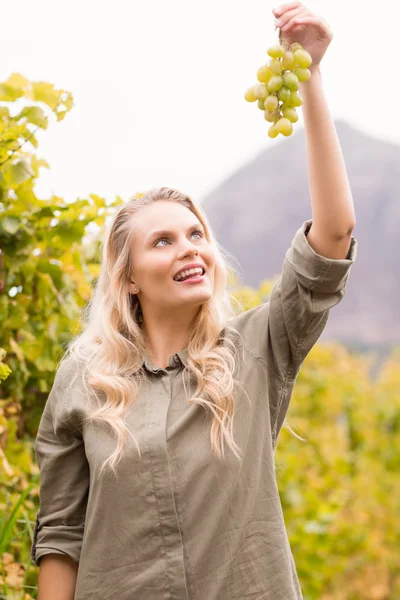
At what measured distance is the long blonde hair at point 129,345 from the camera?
168 centimetres

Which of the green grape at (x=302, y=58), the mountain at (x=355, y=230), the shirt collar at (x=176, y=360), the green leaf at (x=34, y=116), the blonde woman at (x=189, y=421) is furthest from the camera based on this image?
the mountain at (x=355, y=230)

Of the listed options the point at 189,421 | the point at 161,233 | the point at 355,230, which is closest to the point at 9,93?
the point at 161,233

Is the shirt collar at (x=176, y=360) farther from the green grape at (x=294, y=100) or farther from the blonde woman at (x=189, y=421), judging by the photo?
the green grape at (x=294, y=100)

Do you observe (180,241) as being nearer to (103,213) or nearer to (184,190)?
(184,190)

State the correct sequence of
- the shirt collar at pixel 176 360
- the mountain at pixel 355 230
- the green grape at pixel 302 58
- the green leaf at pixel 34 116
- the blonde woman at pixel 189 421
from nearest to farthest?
the green grape at pixel 302 58
the blonde woman at pixel 189 421
the shirt collar at pixel 176 360
the green leaf at pixel 34 116
the mountain at pixel 355 230

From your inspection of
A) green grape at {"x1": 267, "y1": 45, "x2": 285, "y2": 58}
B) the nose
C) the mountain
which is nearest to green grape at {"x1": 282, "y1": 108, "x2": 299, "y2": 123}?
green grape at {"x1": 267, "y1": 45, "x2": 285, "y2": 58}

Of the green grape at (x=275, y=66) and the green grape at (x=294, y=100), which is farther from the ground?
the green grape at (x=275, y=66)

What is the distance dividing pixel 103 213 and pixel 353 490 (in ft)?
20.3

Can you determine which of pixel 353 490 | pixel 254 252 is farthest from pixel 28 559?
pixel 254 252

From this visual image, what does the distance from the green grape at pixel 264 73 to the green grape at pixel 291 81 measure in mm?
31

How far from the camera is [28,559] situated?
223 centimetres

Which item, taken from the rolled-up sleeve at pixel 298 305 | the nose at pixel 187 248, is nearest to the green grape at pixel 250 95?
the rolled-up sleeve at pixel 298 305

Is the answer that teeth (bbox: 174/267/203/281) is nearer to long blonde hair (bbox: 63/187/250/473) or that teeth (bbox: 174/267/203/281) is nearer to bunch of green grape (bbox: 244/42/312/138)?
long blonde hair (bbox: 63/187/250/473)

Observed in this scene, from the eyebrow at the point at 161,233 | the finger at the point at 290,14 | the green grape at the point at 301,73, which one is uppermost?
the finger at the point at 290,14
